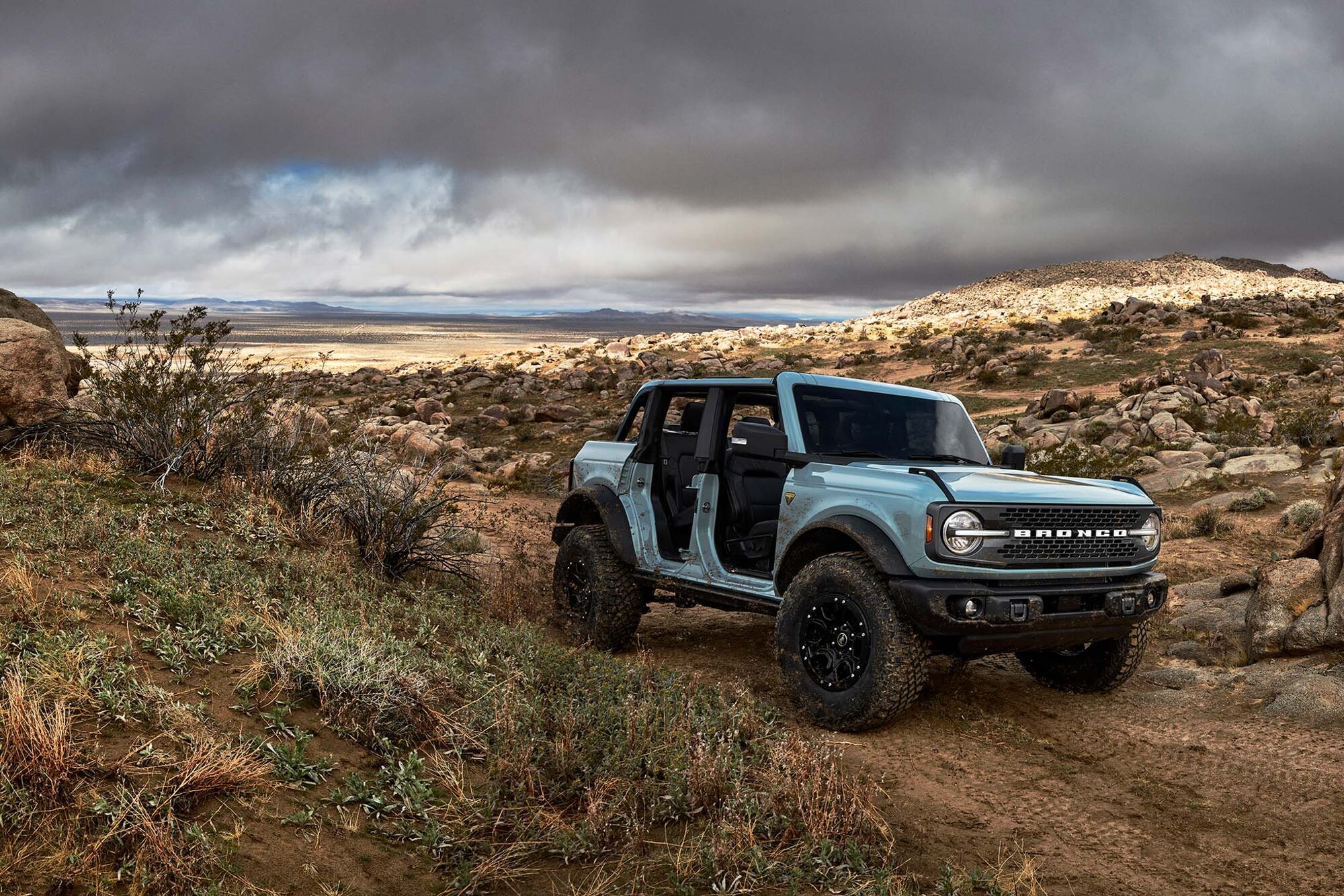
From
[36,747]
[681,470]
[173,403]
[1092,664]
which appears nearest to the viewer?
[36,747]

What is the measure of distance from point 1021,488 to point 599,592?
3.33 meters

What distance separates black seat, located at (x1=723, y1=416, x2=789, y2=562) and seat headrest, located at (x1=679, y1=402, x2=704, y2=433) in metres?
0.47

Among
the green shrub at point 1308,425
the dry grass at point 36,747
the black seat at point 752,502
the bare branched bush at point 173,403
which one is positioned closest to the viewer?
the dry grass at point 36,747

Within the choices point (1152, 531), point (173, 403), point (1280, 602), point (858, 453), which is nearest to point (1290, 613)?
point (1280, 602)

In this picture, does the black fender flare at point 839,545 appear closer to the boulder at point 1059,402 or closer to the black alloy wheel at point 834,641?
the black alloy wheel at point 834,641

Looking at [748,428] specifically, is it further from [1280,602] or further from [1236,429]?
[1236,429]

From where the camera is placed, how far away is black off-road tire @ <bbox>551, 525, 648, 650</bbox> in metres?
7.29

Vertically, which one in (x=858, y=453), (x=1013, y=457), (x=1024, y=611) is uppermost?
(x=858, y=453)

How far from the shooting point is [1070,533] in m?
5.41

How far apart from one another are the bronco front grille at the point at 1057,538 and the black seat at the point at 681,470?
8.55ft

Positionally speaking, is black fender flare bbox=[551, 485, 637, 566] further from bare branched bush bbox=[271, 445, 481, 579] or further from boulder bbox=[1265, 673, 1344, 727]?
boulder bbox=[1265, 673, 1344, 727]

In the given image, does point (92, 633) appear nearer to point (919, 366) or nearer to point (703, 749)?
point (703, 749)

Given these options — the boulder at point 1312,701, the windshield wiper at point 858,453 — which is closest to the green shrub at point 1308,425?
the boulder at point 1312,701

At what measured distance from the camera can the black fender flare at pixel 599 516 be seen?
7305 millimetres
